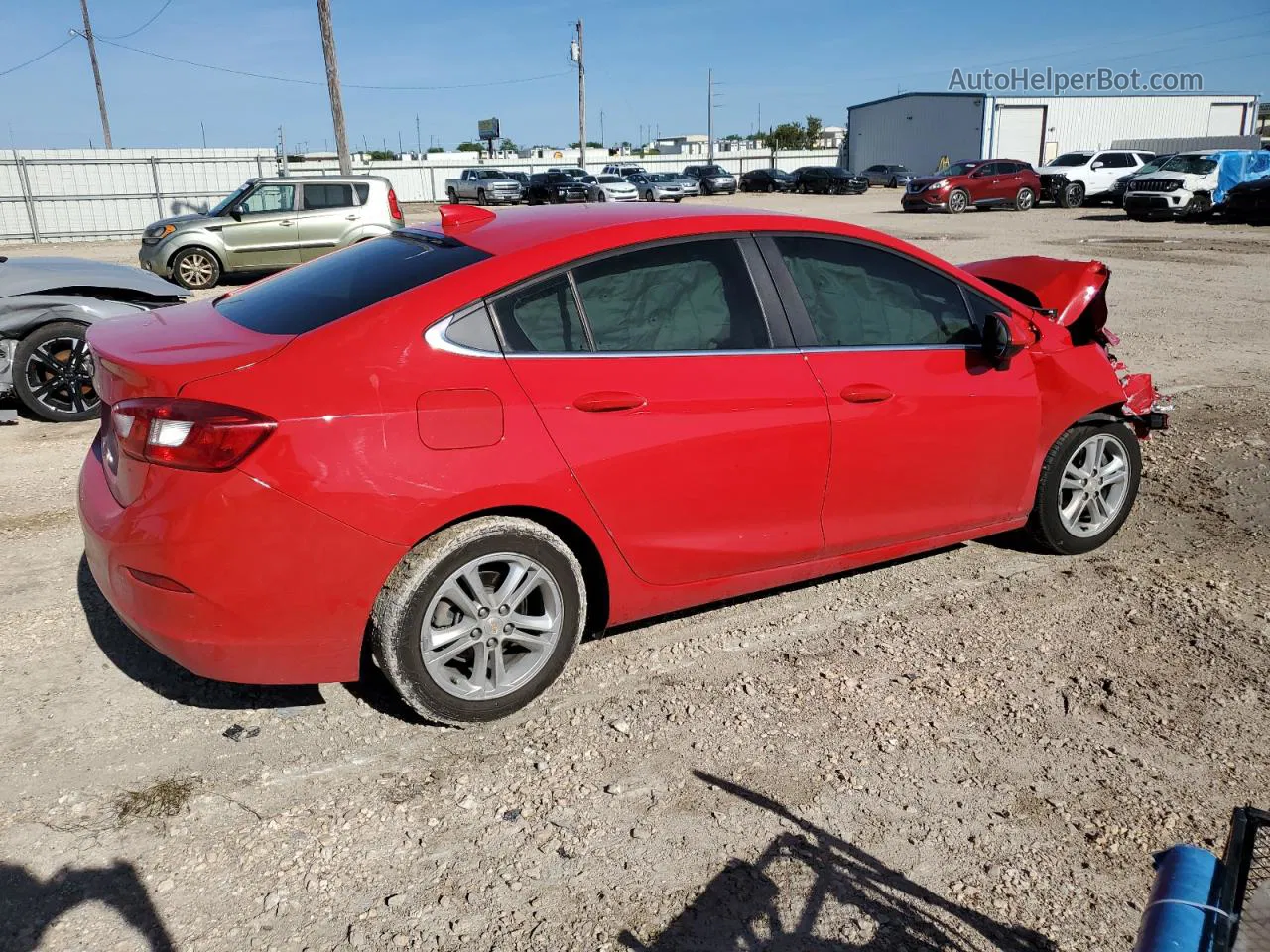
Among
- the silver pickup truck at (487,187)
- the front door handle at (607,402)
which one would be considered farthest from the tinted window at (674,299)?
the silver pickup truck at (487,187)

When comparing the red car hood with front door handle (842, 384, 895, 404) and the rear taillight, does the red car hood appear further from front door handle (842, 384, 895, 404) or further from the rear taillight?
the rear taillight

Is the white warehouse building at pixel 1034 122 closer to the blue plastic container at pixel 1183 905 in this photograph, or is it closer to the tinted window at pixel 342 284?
the tinted window at pixel 342 284

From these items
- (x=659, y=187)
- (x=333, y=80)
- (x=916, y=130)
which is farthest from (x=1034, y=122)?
(x=333, y=80)

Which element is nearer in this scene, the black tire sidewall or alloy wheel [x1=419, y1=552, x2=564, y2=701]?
alloy wheel [x1=419, y1=552, x2=564, y2=701]

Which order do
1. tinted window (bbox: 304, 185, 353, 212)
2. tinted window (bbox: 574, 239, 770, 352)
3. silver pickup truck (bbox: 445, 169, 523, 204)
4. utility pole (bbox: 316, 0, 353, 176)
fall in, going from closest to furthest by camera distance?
1. tinted window (bbox: 574, 239, 770, 352)
2. tinted window (bbox: 304, 185, 353, 212)
3. utility pole (bbox: 316, 0, 353, 176)
4. silver pickup truck (bbox: 445, 169, 523, 204)

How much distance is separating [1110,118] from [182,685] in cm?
6408

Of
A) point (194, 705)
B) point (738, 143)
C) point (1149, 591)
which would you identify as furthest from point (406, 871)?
point (738, 143)

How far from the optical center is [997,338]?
156 inches

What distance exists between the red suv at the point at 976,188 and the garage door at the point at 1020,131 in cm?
2440

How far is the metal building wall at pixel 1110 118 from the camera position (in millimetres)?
54344

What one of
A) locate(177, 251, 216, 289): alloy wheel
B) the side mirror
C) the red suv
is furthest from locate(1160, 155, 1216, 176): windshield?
the side mirror

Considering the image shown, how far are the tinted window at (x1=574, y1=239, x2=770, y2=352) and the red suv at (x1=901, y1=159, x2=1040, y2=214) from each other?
3025 centimetres

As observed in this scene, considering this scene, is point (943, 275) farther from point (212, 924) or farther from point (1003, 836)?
point (212, 924)

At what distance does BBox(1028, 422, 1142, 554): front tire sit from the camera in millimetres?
4445
